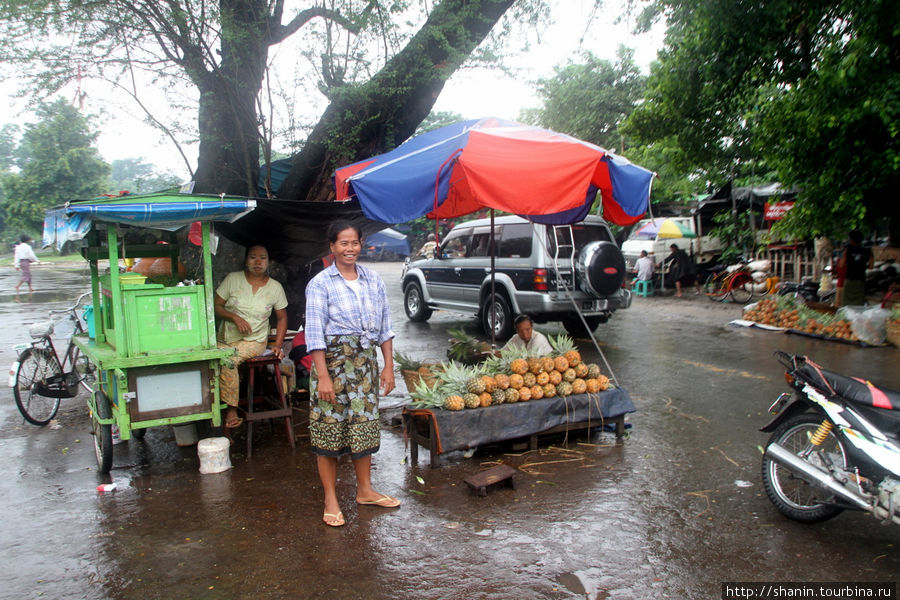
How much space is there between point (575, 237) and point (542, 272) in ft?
2.73

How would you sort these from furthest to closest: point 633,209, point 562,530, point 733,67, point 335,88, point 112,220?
point 733,67, point 335,88, point 633,209, point 112,220, point 562,530

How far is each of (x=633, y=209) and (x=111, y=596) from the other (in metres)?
4.64

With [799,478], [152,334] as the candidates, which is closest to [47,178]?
[152,334]

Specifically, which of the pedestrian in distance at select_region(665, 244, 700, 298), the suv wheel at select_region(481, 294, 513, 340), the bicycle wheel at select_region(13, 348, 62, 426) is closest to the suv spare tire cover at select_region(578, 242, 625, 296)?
the suv wheel at select_region(481, 294, 513, 340)

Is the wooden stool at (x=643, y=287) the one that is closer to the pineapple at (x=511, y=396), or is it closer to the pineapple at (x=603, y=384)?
the pineapple at (x=603, y=384)

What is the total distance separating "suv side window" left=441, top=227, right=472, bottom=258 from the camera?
38.8 ft

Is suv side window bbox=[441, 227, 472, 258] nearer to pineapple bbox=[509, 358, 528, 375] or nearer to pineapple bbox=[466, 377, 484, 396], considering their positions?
pineapple bbox=[509, 358, 528, 375]

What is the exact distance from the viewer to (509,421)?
16.4 ft

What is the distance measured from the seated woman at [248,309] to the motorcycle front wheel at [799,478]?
12.8 feet

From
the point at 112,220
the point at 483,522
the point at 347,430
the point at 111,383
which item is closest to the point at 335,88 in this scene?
the point at 112,220

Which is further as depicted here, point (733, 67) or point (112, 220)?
point (733, 67)

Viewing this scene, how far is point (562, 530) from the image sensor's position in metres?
3.76

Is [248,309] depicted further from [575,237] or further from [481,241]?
[481,241]

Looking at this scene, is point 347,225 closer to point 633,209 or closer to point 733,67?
point 633,209
